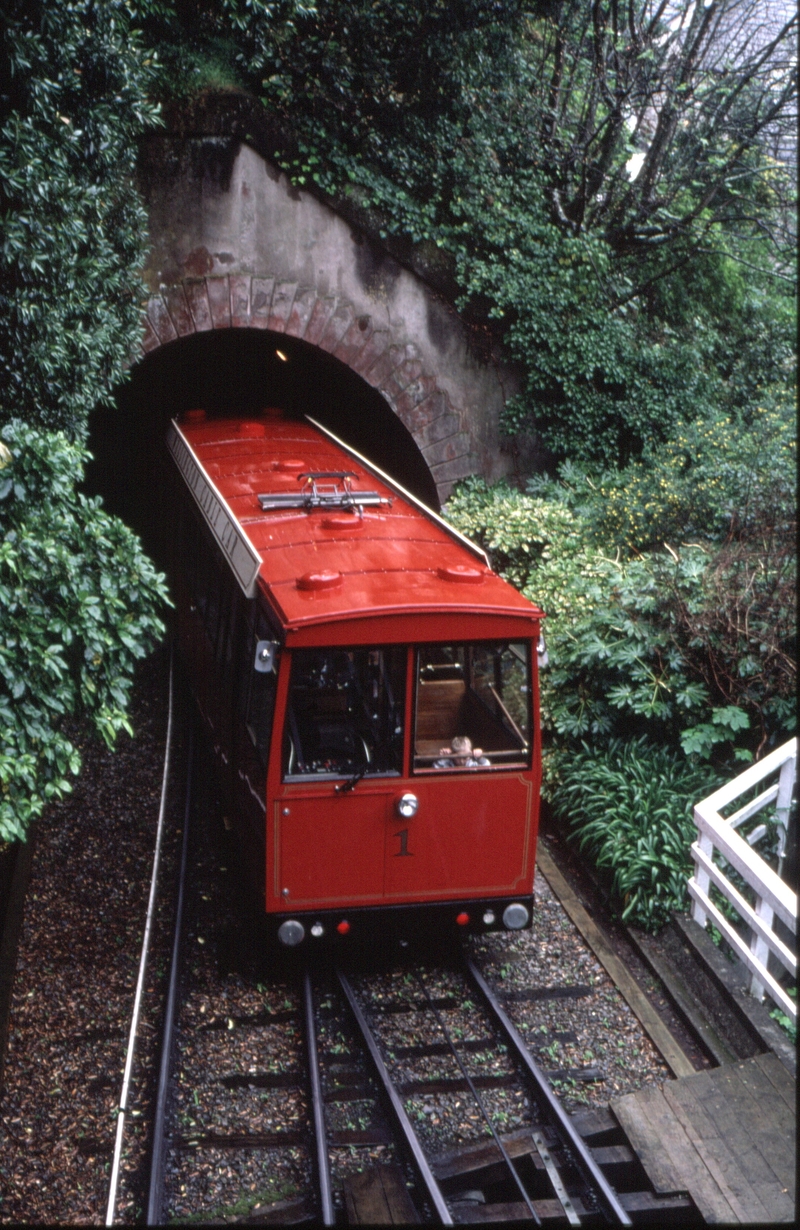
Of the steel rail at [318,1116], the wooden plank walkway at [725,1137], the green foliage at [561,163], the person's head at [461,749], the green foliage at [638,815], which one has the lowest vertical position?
the steel rail at [318,1116]

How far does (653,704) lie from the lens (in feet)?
27.4

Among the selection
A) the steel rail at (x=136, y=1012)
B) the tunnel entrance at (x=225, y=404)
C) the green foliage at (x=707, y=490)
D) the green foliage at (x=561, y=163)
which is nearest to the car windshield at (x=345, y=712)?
the steel rail at (x=136, y=1012)

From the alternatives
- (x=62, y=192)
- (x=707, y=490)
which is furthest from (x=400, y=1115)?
(x=62, y=192)

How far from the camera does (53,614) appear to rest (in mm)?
5539

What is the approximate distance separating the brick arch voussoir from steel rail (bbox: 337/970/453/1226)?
8137mm

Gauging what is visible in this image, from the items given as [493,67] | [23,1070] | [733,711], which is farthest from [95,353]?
[493,67]

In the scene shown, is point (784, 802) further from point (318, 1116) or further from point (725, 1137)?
point (318, 1116)

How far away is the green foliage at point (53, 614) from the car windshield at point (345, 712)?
40.2 inches

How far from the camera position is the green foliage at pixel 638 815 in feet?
23.9

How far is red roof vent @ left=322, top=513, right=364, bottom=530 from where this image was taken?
23.6ft

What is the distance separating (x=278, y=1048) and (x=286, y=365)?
38.1 feet

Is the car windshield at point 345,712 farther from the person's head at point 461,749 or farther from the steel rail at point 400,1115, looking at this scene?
the steel rail at point 400,1115

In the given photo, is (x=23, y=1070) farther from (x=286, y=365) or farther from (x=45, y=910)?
(x=286, y=365)

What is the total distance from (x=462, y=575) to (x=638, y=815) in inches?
116
